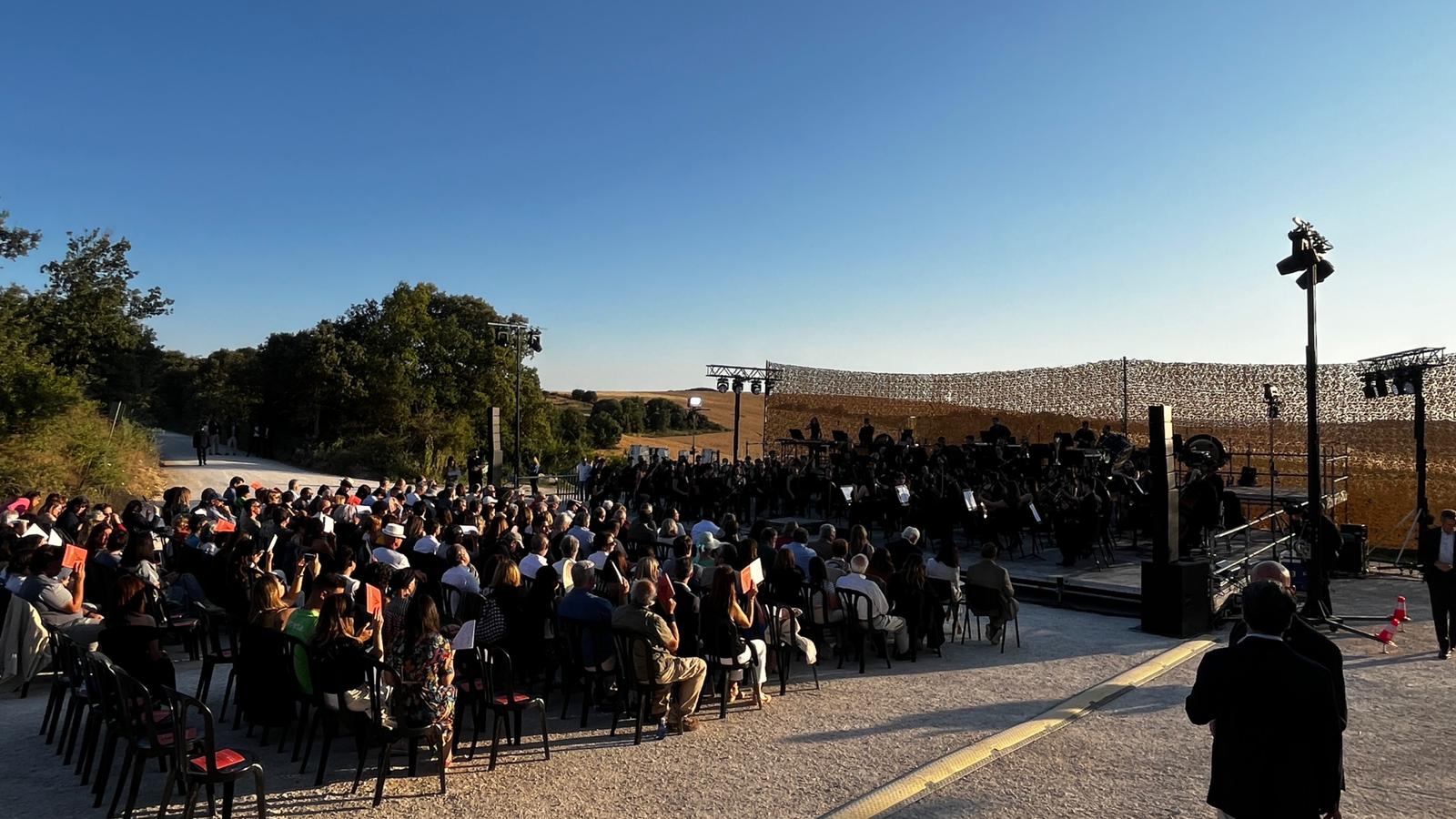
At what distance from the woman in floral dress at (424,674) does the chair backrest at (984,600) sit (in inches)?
208

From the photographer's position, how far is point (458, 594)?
6734mm

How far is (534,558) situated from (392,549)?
208 cm

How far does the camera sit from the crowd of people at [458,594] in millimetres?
4625

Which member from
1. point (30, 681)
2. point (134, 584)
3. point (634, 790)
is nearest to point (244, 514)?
point (30, 681)

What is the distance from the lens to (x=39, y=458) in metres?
17.1

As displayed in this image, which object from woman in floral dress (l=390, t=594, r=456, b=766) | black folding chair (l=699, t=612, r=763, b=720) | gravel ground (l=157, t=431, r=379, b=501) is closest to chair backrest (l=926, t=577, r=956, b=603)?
black folding chair (l=699, t=612, r=763, b=720)

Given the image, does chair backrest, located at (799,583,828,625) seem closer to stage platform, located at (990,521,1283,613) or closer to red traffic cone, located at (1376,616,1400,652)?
stage platform, located at (990,521,1283,613)

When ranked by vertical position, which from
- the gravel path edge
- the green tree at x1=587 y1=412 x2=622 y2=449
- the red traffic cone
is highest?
the green tree at x1=587 y1=412 x2=622 y2=449

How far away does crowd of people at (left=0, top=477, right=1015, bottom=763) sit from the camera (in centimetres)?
462

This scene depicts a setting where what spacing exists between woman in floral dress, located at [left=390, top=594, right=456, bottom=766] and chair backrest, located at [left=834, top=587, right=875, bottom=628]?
3.61 metres

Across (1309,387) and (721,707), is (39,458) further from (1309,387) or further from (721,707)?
(1309,387)

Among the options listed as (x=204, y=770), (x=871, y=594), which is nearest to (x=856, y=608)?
(x=871, y=594)

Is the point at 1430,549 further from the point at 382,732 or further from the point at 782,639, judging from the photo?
the point at 382,732

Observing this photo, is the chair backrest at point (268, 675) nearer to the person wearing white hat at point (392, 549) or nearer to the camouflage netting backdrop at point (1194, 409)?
the person wearing white hat at point (392, 549)
